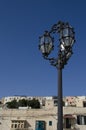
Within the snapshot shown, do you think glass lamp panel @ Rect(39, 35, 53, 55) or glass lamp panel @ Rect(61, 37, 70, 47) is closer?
glass lamp panel @ Rect(61, 37, 70, 47)

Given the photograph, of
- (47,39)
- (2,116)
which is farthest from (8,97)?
(47,39)

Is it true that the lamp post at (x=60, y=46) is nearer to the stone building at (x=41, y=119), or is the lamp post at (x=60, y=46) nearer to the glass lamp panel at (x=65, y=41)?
the glass lamp panel at (x=65, y=41)

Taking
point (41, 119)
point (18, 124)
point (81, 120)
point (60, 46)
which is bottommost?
point (18, 124)

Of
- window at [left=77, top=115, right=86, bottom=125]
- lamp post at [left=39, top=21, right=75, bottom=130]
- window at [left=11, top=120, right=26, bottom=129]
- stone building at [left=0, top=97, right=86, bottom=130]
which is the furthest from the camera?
window at [left=11, top=120, right=26, bottom=129]

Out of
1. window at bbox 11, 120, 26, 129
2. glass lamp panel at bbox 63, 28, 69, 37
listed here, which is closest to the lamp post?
glass lamp panel at bbox 63, 28, 69, 37

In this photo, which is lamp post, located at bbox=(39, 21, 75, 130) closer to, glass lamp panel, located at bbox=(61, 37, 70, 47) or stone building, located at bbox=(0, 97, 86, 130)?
glass lamp panel, located at bbox=(61, 37, 70, 47)

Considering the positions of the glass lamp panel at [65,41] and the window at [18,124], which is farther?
the window at [18,124]

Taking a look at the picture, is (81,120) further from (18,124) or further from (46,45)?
(46,45)

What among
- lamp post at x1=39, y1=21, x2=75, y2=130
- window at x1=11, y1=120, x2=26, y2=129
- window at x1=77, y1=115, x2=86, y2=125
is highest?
lamp post at x1=39, y1=21, x2=75, y2=130

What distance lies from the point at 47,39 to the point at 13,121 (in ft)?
130

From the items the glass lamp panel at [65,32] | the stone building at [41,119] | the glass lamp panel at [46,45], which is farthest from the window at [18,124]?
the glass lamp panel at [65,32]

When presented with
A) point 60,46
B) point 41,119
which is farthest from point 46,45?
point 41,119

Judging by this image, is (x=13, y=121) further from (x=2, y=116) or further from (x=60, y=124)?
(x=60, y=124)

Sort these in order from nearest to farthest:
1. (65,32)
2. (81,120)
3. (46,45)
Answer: (65,32) < (46,45) < (81,120)
